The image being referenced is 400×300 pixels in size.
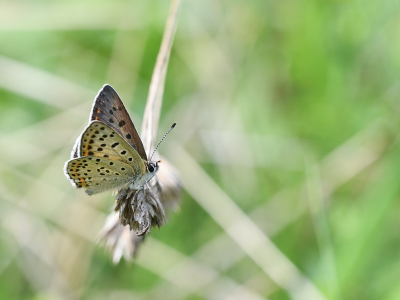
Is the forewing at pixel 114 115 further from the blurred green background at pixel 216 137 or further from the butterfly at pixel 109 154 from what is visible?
the blurred green background at pixel 216 137

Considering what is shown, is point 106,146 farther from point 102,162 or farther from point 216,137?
point 216,137

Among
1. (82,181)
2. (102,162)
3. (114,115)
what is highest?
(114,115)

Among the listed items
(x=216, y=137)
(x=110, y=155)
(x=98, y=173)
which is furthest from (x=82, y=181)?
(x=216, y=137)

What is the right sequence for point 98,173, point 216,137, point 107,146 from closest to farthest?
point 107,146
point 98,173
point 216,137

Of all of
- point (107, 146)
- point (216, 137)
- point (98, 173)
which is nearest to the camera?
point (107, 146)

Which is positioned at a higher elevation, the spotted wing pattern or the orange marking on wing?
the spotted wing pattern

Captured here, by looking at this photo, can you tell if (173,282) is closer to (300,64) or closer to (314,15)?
(300,64)

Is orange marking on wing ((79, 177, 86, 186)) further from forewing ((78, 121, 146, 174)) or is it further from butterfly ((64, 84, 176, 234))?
forewing ((78, 121, 146, 174))

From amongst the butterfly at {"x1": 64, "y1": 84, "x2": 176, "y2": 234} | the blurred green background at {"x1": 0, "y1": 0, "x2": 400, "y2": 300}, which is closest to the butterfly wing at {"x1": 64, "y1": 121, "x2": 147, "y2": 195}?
the butterfly at {"x1": 64, "y1": 84, "x2": 176, "y2": 234}
